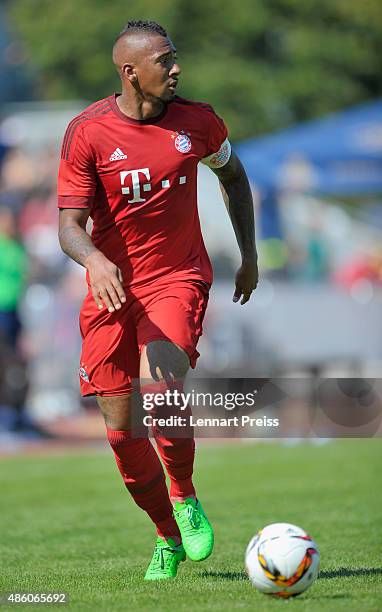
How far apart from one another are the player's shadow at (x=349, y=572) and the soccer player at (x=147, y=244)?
69 centimetres

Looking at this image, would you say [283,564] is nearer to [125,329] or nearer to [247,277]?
[125,329]

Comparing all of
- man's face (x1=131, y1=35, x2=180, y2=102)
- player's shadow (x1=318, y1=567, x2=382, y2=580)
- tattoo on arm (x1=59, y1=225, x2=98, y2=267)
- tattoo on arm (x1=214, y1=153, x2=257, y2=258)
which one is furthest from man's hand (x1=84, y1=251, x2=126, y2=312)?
player's shadow (x1=318, y1=567, x2=382, y2=580)

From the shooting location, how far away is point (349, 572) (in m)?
6.76

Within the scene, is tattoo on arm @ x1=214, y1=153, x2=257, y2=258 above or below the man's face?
below

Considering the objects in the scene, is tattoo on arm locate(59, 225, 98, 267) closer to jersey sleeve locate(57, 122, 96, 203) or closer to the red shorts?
jersey sleeve locate(57, 122, 96, 203)

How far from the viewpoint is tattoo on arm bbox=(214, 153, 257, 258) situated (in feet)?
23.0

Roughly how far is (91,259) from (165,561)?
5.87ft

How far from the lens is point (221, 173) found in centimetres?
700

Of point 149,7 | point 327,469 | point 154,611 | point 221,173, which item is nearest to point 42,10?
point 149,7

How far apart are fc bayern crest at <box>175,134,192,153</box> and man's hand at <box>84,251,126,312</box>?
2.95 feet

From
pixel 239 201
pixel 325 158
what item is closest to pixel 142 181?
pixel 239 201

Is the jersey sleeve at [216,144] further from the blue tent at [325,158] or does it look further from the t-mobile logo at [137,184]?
the blue tent at [325,158]

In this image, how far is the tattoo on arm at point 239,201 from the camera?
7.01 metres

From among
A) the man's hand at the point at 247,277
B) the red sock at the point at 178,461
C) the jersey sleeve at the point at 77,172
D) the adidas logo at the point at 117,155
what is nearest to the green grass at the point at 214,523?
the red sock at the point at 178,461
